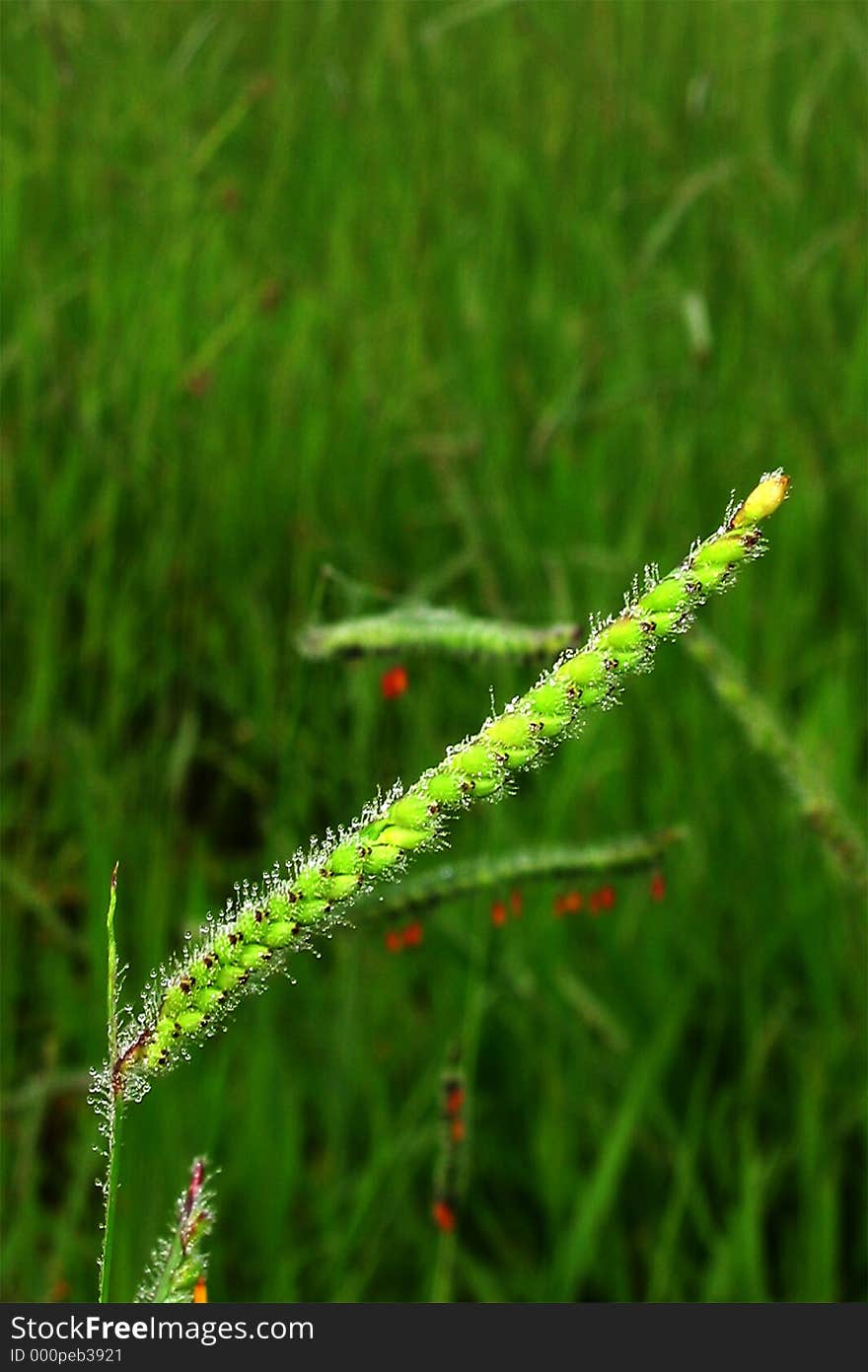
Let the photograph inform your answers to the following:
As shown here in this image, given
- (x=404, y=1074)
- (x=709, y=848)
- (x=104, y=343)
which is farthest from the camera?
(x=104, y=343)

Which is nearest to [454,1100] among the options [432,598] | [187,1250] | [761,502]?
[187,1250]

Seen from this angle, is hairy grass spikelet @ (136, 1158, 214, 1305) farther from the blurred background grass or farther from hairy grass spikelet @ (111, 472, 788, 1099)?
the blurred background grass

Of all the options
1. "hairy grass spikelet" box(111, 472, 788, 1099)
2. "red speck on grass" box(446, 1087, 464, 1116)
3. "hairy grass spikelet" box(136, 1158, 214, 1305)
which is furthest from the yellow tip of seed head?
"red speck on grass" box(446, 1087, 464, 1116)

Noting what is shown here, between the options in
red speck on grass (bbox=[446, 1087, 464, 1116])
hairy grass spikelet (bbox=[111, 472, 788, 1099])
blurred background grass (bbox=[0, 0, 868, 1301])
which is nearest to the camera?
hairy grass spikelet (bbox=[111, 472, 788, 1099])

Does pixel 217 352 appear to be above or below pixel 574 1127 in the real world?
above

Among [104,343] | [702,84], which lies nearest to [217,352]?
[104,343]

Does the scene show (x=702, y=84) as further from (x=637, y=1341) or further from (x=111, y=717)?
(x=637, y=1341)

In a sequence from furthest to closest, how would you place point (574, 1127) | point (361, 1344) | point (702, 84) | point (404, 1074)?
1. point (702, 84)
2. point (404, 1074)
3. point (574, 1127)
4. point (361, 1344)

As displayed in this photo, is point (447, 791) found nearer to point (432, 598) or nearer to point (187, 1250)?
point (187, 1250)
